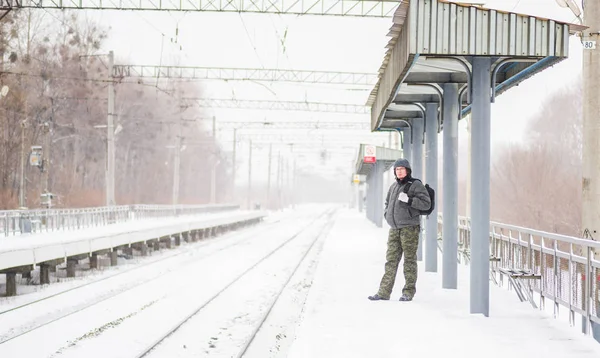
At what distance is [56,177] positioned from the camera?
47.0 metres

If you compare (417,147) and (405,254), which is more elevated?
(417,147)

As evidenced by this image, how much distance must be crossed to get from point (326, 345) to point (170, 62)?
56.3 metres

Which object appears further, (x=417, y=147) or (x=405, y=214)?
(x=417, y=147)

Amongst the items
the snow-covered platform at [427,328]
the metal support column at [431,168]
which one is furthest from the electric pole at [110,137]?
the snow-covered platform at [427,328]

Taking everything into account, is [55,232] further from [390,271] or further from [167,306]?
[390,271]

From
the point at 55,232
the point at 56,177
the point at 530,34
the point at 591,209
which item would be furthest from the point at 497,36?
the point at 56,177

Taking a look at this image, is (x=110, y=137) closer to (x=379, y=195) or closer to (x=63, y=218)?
(x=63, y=218)

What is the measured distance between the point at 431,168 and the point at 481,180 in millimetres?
5806

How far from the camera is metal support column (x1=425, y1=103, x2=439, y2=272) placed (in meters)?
14.4

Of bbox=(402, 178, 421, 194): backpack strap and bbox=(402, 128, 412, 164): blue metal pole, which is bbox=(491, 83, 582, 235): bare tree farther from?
bbox=(402, 178, 421, 194): backpack strap

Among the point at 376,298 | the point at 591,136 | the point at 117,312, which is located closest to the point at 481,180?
the point at 376,298

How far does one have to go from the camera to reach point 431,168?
1519 cm

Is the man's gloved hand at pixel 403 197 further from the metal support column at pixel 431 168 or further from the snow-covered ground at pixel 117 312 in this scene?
the metal support column at pixel 431 168

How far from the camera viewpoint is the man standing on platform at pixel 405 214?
32.7ft
